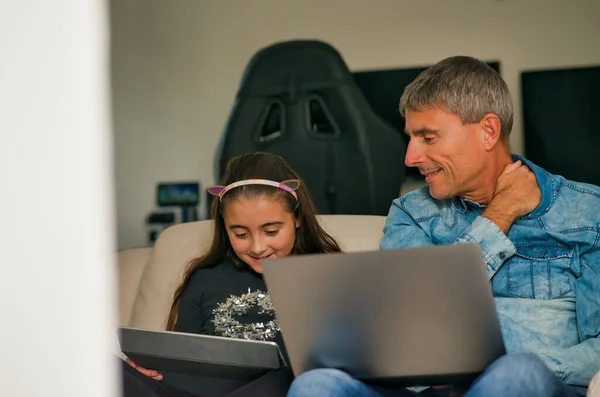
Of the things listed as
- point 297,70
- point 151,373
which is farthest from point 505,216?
point 297,70

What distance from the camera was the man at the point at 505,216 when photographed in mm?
1383

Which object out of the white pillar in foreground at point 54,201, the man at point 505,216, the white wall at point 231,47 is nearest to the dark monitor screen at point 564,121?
the white wall at point 231,47

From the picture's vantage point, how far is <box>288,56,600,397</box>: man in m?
1.38

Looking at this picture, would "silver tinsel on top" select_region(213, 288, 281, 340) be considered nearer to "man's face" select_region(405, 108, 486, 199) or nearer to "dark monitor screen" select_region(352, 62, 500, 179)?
"man's face" select_region(405, 108, 486, 199)

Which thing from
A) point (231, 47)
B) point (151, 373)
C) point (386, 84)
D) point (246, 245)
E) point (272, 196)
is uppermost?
point (231, 47)

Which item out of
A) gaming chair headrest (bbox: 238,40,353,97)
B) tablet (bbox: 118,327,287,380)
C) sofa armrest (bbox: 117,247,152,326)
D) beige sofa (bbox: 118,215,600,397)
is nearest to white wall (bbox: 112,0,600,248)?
gaming chair headrest (bbox: 238,40,353,97)

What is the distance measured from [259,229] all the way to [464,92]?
1.63 ft

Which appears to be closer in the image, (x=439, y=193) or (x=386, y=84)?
(x=439, y=193)

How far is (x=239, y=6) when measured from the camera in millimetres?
2881

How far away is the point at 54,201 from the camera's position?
53cm

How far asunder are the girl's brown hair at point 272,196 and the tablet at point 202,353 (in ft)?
1.19

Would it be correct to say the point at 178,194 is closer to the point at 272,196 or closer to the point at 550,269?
the point at 272,196

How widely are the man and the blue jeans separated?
28 cm

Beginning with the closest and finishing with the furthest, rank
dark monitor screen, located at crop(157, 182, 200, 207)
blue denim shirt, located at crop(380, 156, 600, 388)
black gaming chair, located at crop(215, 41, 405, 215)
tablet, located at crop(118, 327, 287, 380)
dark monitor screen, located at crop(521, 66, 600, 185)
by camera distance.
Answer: tablet, located at crop(118, 327, 287, 380) → blue denim shirt, located at crop(380, 156, 600, 388) → black gaming chair, located at crop(215, 41, 405, 215) → dark monitor screen, located at crop(521, 66, 600, 185) → dark monitor screen, located at crop(157, 182, 200, 207)
